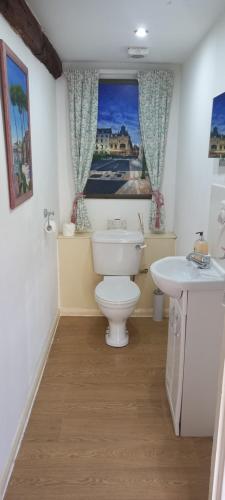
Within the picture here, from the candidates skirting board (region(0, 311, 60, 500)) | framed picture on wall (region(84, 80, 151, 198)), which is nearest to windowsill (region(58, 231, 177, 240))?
framed picture on wall (region(84, 80, 151, 198))

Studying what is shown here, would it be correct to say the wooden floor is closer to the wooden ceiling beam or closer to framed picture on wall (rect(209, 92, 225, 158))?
framed picture on wall (rect(209, 92, 225, 158))

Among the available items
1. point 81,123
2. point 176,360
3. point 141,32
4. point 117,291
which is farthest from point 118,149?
point 176,360

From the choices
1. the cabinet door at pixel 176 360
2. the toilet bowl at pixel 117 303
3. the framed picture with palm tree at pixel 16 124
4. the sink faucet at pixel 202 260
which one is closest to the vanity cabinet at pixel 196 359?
the cabinet door at pixel 176 360

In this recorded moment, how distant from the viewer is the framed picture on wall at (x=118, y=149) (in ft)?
10.0

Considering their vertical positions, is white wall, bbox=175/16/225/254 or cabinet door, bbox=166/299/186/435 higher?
white wall, bbox=175/16/225/254

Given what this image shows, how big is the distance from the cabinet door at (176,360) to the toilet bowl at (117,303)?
1.83 ft

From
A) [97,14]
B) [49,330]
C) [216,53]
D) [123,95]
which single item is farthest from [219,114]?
[49,330]

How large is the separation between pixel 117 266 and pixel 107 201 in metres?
0.67

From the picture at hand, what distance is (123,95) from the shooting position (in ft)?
10.0

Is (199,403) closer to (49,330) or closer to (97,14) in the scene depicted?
(49,330)

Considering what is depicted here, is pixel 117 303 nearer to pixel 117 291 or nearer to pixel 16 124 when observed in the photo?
pixel 117 291

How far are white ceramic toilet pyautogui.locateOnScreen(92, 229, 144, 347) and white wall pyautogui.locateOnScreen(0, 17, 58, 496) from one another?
42 cm

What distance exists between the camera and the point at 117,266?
3055 millimetres

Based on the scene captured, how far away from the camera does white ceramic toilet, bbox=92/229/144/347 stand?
2760 mm
